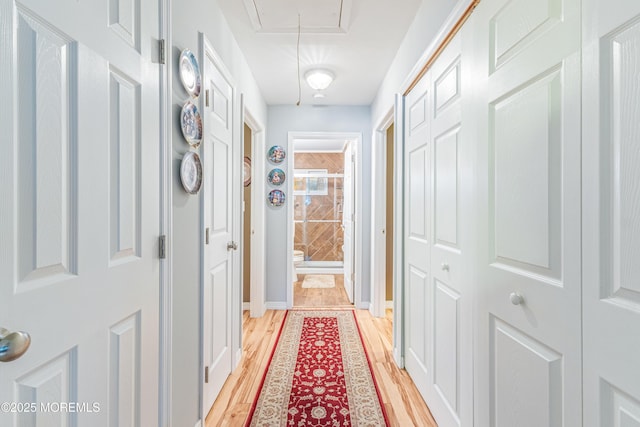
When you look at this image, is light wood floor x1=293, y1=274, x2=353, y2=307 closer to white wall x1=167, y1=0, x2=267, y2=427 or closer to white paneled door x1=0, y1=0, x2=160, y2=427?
white wall x1=167, y1=0, x2=267, y2=427

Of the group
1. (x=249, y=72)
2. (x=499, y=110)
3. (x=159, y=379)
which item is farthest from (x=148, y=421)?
(x=249, y=72)

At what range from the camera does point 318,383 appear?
2051 mm

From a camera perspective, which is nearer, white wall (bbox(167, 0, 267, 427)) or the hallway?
white wall (bbox(167, 0, 267, 427))

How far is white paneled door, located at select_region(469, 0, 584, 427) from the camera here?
805 mm

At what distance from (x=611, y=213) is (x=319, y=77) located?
243 centimetres

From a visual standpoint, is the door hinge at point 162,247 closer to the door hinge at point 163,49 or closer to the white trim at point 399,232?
the door hinge at point 163,49

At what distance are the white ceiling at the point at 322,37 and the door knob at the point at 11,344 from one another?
1.92m

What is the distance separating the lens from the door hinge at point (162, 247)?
121 centimetres

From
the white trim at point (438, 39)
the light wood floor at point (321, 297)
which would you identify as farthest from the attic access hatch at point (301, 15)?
the light wood floor at point (321, 297)

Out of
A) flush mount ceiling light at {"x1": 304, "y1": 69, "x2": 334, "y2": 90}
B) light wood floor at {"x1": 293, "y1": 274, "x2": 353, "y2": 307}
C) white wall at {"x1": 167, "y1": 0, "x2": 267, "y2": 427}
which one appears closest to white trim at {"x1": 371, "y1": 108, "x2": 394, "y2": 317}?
light wood floor at {"x1": 293, "y1": 274, "x2": 353, "y2": 307}

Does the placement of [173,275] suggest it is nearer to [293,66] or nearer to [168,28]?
[168,28]

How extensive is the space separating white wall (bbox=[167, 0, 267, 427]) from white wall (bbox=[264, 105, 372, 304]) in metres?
1.81

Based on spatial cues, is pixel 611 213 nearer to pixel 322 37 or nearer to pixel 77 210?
pixel 77 210

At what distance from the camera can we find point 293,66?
106 inches
